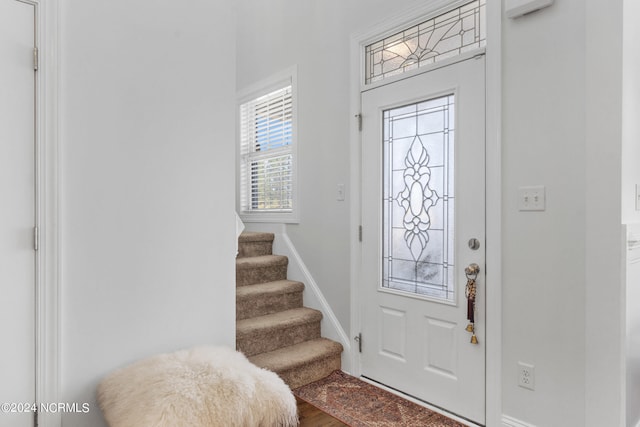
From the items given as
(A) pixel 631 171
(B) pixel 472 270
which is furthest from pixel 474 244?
(A) pixel 631 171

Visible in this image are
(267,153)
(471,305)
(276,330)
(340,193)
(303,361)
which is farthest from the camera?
(267,153)

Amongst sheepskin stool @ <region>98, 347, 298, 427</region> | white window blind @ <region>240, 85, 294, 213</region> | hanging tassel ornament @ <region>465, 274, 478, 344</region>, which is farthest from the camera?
white window blind @ <region>240, 85, 294, 213</region>

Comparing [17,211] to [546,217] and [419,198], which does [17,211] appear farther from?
[546,217]

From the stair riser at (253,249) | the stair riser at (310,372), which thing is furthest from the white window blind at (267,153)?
the stair riser at (310,372)

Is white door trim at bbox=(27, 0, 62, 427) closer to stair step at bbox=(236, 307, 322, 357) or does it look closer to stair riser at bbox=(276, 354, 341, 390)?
stair step at bbox=(236, 307, 322, 357)

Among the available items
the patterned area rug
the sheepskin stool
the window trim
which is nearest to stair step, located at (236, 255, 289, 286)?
the window trim

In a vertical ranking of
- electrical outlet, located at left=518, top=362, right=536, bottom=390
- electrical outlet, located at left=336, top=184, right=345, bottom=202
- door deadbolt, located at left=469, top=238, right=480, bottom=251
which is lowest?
electrical outlet, located at left=518, top=362, right=536, bottom=390

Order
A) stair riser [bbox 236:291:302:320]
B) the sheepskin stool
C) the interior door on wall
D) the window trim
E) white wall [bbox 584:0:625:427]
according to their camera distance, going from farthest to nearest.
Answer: the window trim, stair riser [bbox 236:291:302:320], white wall [bbox 584:0:625:427], the interior door on wall, the sheepskin stool

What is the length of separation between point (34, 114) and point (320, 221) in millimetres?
2030

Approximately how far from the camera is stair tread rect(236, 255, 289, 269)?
10.3ft

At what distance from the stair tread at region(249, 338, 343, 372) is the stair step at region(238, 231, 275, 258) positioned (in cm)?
93

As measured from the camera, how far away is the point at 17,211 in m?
1.44

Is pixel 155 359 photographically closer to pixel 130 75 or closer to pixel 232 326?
pixel 232 326

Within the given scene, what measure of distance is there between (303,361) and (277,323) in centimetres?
32
